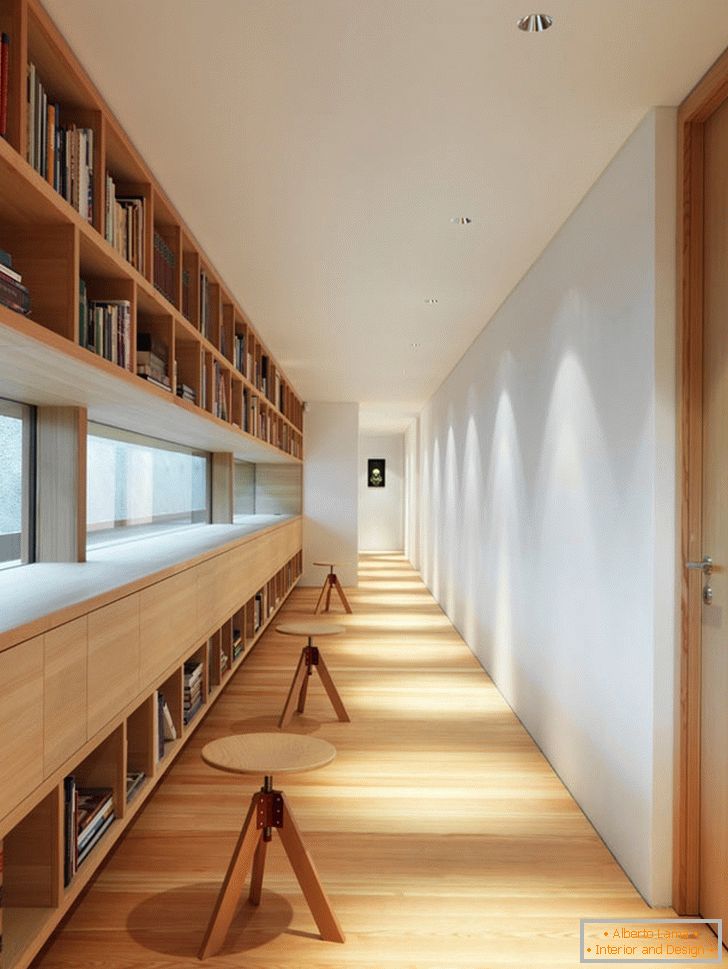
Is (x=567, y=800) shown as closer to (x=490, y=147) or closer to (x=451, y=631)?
(x=490, y=147)

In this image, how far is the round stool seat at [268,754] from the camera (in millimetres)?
2236

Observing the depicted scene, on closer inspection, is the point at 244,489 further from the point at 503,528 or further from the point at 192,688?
the point at 192,688

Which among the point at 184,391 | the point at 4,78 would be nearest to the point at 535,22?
the point at 4,78

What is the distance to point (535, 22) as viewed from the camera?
2.07 metres

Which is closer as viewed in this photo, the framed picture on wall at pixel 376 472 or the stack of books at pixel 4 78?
the stack of books at pixel 4 78

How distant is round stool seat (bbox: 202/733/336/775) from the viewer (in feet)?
7.34

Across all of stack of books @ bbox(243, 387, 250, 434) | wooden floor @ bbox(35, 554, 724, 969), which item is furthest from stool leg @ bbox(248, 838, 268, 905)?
stack of books @ bbox(243, 387, 250, 434)

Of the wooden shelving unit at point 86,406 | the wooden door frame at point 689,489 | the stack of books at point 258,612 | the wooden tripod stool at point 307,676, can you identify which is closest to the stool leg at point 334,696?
the wooden tripod stool at point 307,676

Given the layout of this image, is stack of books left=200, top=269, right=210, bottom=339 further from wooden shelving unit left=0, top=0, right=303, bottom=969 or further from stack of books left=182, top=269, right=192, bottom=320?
stack of books left=182, top=269, right=192, bottom=320

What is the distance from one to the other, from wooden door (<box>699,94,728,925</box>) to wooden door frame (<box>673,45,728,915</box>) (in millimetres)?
23

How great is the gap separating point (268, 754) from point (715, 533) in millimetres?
1480

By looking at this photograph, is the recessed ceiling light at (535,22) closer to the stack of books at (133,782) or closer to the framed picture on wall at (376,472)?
the stack of books at (133,782)

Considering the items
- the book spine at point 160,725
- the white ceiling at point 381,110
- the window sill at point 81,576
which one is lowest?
the book spine at point 160,725

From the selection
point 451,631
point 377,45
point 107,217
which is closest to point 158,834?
point 107,217
